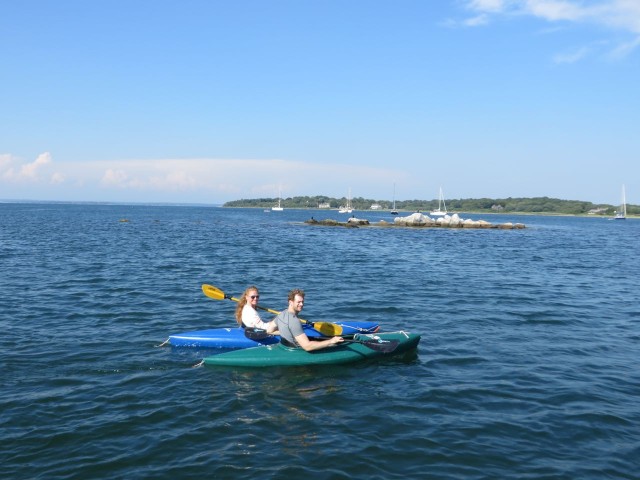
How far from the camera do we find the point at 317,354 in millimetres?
10070

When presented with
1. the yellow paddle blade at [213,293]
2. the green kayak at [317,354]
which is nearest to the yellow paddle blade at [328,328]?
the green kayak at [317,354]

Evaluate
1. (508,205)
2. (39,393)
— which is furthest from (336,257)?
(508,205)

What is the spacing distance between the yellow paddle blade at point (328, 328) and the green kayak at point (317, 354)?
0.43 meters

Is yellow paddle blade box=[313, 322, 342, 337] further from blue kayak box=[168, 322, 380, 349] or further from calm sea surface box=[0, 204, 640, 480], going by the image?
calm sea surface box=[0, 204, 640, 480]

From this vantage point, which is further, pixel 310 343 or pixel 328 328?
pixel 328 328

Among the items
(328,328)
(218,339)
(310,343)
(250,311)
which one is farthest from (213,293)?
(310,343)

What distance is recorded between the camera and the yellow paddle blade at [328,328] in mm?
10664

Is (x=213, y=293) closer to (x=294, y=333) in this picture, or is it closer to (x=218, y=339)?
(x=218, y=339)

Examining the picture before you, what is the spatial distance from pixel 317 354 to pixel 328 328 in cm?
83

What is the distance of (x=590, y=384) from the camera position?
9.36 metres

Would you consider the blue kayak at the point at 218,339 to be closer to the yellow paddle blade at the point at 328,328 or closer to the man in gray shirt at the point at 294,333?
the yellow paddle blade at the point at 328,328

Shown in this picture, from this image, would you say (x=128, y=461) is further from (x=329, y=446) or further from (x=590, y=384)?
(x=590, y=384)

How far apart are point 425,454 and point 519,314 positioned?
9.66 meters

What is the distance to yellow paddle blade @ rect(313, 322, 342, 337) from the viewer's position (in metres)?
10.7
